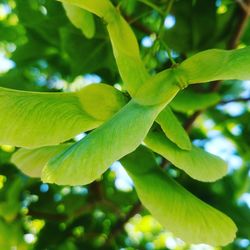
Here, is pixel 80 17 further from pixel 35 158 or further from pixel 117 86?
pixel 117 86

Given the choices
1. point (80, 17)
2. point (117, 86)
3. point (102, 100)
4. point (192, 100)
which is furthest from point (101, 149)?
point (117, 86)

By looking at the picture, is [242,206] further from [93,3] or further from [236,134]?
[93,3]

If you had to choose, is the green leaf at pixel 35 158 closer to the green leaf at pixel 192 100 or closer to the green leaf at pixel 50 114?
the green leaf at pixel 50 114

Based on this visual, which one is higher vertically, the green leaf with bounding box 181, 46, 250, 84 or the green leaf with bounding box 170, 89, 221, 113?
the green leaf with bounding box 181, 46, 250, 84

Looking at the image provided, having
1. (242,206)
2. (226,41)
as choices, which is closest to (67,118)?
(226,41)

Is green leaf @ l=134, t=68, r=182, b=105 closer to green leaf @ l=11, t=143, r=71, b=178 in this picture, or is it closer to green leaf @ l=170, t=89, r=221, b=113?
green leaf @ l=11, t=143, r=71, b=178

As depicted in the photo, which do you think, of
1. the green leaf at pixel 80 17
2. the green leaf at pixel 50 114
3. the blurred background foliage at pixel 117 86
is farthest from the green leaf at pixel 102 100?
the blurred background foliage at pixel 117 86

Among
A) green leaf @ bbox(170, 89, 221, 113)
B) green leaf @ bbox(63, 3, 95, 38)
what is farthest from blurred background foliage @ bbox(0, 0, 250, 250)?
green leaf @ bbox(63, 3, 95, 38)
